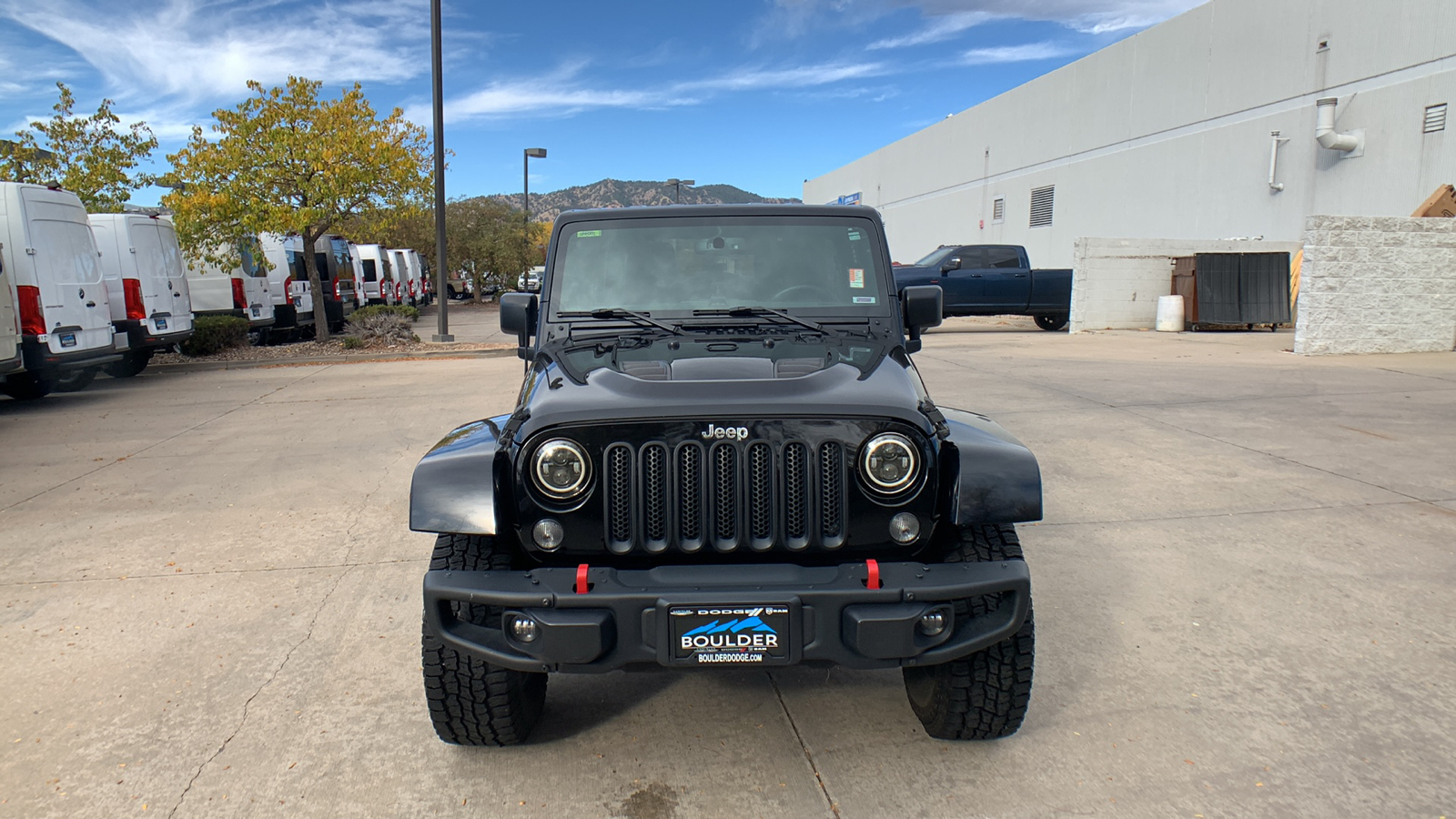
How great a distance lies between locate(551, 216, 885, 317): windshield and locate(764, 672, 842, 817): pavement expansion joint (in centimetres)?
141

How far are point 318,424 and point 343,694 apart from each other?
6.19m

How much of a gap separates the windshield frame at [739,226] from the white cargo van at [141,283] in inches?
415

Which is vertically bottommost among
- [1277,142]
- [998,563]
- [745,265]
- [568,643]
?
[568,643]

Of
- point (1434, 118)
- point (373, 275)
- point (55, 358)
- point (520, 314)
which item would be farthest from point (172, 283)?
point (1434, 118)

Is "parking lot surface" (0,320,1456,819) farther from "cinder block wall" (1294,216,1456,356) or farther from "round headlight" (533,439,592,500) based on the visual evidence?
"cinder block wall" (1294,216,1456,356)

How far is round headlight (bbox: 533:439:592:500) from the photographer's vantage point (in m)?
2.65

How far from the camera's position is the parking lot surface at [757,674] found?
2797 millimetres

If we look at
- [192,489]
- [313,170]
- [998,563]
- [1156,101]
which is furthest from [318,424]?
[1156,101]

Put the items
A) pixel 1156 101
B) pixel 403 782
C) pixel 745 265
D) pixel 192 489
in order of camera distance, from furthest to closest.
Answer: pixel 1156 101 → pixel 192 489 → pixel 745 265 → pixel 403 782

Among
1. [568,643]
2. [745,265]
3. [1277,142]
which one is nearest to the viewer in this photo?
[568,643]

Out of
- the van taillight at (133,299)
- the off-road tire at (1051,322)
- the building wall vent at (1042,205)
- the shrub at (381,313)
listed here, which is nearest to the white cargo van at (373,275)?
the shrub at (381,313)

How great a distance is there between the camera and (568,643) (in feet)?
8.16

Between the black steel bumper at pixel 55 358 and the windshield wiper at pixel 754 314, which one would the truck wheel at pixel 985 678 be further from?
the black steel bumper at pixel 55 358

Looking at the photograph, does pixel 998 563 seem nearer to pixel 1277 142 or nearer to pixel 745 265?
pixel 745 265
